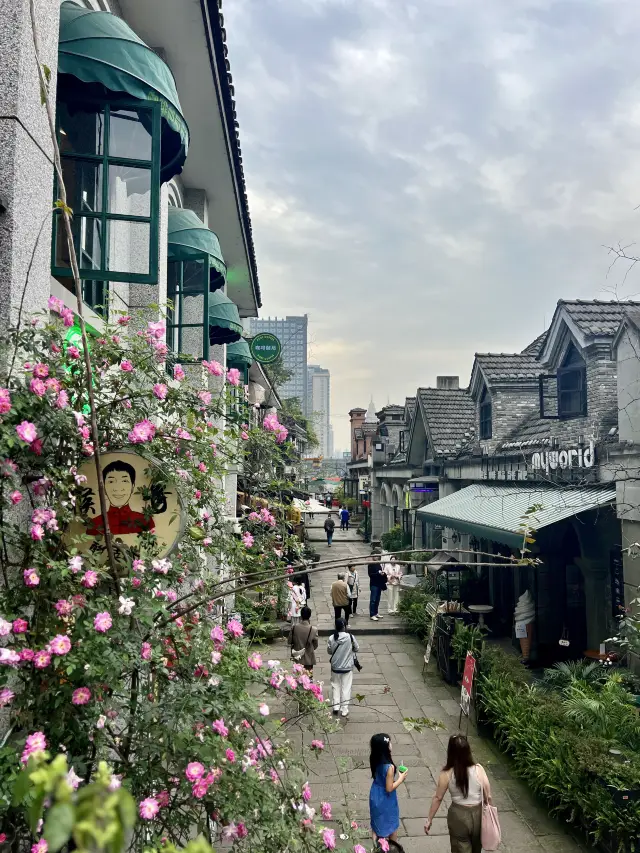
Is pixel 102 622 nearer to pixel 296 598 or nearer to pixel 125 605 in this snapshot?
pixel 125 605

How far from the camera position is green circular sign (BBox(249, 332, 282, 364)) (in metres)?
15.9

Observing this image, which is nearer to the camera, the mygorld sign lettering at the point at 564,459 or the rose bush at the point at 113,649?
the rose bush at the point at 113,649

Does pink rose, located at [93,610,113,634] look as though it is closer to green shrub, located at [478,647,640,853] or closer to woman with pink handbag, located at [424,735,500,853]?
woman with pink handbag, located at [424,735,500,853]

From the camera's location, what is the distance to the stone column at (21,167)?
3338 millimetres

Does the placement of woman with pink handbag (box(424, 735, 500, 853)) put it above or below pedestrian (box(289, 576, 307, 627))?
below

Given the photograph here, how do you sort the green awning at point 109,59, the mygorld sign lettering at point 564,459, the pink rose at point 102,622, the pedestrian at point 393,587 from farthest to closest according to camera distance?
the pedestrian at point 393,587
the mygorld sign lettering at point 564,459
the green awning at point 109,59
the pink rose at point 102,622

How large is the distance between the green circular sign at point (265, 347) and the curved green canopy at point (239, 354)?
0.62 ft

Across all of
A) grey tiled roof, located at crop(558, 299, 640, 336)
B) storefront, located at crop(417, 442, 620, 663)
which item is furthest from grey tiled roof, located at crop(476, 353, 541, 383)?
grey tiled roof, located at crop(558, 299, 640, 336)

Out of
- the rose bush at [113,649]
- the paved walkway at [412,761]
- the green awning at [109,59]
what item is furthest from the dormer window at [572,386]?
the rose bush at [113,649]

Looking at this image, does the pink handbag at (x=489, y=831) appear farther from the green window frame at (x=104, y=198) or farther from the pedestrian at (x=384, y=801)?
the green window frame at (x=104, y=198)

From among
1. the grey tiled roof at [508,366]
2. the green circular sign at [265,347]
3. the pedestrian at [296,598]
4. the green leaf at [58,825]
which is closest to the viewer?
the green leaf at [58,825]

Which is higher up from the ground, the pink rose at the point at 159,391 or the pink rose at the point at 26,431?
the pink rose at the point at 159,391

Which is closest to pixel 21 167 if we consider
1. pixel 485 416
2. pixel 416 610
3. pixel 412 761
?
pixel 412 761

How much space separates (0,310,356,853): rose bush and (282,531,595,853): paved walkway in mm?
992
